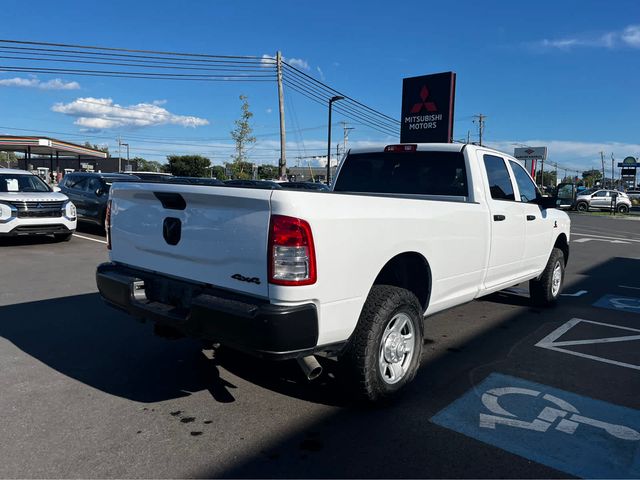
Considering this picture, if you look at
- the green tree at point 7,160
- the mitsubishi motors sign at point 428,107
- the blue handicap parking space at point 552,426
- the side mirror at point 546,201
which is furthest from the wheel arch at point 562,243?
the green tree at point 7,160

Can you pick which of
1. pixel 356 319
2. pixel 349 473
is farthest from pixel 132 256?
pixel 349 473

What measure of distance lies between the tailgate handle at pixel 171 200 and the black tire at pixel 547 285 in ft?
16.8

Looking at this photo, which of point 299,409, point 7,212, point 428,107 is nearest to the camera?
point 299,409

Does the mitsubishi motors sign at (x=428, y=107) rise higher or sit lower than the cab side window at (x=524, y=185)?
higher

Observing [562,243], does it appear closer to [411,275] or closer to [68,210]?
[411,275]

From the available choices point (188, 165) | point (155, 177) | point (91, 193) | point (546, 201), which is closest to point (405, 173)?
point (546, 201)

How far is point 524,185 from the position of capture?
5.97m

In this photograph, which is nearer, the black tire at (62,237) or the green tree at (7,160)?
the black tire at (62,237)

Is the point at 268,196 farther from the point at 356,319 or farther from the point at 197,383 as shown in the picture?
the point at 197,383

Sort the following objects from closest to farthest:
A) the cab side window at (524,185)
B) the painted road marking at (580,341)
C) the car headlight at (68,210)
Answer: the painted road marking at (580,341)
the cab side window at (524,185)
the car headlight at (68,210)

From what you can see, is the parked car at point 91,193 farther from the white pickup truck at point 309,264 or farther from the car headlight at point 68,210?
the white pickup truck at point 309,264

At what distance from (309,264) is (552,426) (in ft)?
6.62

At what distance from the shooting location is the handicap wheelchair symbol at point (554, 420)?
3.32m

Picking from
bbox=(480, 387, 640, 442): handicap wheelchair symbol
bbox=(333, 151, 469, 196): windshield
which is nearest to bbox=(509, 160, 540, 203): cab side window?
bbox=(333, 151, 469, 196): windshield
